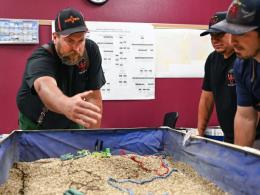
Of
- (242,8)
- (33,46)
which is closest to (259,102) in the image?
(242,8)

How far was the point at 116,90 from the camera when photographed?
2.77 m

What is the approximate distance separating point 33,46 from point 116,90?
0.68 m

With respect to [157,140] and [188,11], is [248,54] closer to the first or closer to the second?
[157,140]

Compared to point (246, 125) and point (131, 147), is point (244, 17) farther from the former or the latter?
point (131, 147)

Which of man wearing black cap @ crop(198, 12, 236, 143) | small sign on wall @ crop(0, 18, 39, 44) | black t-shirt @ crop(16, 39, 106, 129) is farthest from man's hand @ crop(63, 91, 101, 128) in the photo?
small sign on wall @ crop(0, 18, 39, 44)

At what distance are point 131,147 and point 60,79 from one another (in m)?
0.48

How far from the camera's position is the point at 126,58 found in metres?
2.79

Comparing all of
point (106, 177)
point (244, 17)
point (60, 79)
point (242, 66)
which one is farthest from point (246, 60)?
point (60, 79)

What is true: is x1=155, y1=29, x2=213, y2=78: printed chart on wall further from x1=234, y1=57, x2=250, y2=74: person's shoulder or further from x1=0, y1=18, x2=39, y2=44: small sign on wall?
x1=234, y1=57, x2=250, y2=74: person's shoulder

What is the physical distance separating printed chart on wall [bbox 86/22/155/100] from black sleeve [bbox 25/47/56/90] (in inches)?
39.4

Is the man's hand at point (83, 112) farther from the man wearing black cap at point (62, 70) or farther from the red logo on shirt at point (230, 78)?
the red logo on shirt at point (230, 78)

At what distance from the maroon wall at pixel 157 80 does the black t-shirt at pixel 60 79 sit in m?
0.79

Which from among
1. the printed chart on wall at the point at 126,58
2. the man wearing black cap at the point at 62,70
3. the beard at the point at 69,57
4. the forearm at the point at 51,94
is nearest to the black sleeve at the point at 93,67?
the man wearing black cap at the point at 62,70

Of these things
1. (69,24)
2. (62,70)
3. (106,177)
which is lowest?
(106,177)
